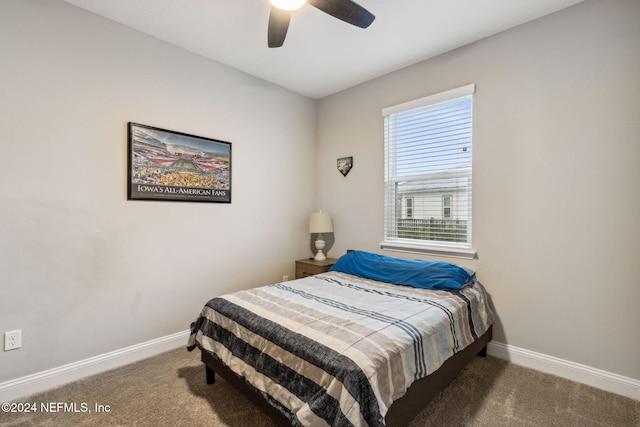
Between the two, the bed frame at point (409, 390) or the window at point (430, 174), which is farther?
the window at point (430, 174)

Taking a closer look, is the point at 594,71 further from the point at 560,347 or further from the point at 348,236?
the point at 348,236

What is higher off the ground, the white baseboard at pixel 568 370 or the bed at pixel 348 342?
the bed at pixel 348 342

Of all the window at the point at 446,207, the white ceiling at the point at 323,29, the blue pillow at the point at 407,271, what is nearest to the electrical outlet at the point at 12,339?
the white ceiling at the point at 323,29

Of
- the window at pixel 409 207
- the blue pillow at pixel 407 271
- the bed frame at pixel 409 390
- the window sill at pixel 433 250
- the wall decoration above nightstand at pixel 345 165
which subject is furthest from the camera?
the wall decoration above nightstand at pixel 345 165

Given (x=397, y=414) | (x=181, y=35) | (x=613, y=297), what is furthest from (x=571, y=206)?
(x=181, y=35)

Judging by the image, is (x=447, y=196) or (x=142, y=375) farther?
(x=447, y=196)

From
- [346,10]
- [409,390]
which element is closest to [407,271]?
[409,390]

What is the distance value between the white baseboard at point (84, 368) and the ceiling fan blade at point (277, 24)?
2.56 meters

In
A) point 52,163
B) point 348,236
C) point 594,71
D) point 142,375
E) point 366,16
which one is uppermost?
point 366,16

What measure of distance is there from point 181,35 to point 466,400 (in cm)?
346

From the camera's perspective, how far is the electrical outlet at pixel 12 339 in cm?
189

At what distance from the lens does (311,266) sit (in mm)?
3340

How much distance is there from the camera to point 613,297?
6.47ft

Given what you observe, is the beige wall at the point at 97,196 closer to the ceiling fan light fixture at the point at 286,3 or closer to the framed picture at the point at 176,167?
the framed picture at the point at 176,167
